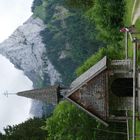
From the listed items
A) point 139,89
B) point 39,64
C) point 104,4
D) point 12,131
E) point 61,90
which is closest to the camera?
point 139,89

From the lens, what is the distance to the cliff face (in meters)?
133

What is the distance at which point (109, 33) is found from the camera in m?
55.0

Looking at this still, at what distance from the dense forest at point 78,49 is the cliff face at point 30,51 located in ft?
32.9

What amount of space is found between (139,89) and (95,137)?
86.9 feet

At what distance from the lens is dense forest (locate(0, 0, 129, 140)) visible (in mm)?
54469

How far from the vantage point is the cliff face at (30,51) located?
437ft

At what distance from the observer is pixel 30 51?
14288cm

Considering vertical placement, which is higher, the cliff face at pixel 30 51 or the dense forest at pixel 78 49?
the cliff face at pixel 30 51

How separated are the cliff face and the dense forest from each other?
1004 cm

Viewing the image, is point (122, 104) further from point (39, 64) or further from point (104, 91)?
point (39, 64)

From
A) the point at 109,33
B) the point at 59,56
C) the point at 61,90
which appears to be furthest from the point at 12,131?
the point at 59,56

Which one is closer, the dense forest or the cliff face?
the dense forest

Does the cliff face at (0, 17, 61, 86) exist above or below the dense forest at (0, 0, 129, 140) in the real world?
above

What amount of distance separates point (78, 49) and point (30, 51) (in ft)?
130
